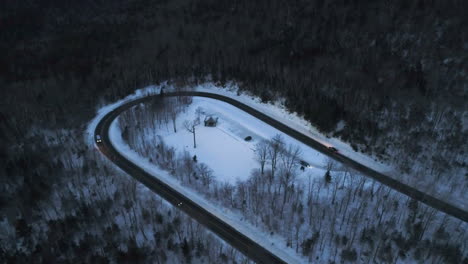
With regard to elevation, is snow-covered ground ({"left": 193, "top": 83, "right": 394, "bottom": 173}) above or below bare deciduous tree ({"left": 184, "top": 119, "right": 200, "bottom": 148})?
above

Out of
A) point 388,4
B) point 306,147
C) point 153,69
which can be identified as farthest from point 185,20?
point 306,147

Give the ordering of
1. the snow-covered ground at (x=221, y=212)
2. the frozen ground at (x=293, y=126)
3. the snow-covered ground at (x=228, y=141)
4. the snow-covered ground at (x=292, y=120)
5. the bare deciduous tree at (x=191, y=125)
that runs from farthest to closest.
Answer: the bare deciduous tree at (x=191, y=125)
the snow-covered ground at (x=228, y=141)
the snow-covered ground at (x=292, y=120)
the frozen ground at (x=293, y=126)
the snow-covered ground at (x=221, y=212)

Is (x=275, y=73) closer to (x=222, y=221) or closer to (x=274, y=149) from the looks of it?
(x=274, y=149)

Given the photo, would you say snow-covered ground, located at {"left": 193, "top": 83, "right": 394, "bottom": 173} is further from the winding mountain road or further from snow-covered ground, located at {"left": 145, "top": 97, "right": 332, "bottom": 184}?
snow-covered ground, located at {"left": 145, "top": 97, "right": 332, "bottom": 184}

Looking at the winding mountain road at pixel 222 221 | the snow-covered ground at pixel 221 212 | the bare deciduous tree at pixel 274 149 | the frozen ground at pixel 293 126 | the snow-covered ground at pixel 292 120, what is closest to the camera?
the snow-covered ground at pixel 221 212

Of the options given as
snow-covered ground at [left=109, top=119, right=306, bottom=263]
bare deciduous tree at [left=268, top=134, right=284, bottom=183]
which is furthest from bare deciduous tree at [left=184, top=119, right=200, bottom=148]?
bare deciduous tree at [left=268, top=134, right=284, bottom=183]

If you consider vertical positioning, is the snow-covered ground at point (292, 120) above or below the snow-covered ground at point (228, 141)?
above

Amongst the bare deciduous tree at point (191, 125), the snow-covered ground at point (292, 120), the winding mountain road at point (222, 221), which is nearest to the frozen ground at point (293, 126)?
the snow-covered ground at point (292, 120)

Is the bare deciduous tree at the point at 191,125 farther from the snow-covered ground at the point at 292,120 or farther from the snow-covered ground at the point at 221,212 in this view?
the snow-covered ground at the point at 292,120
